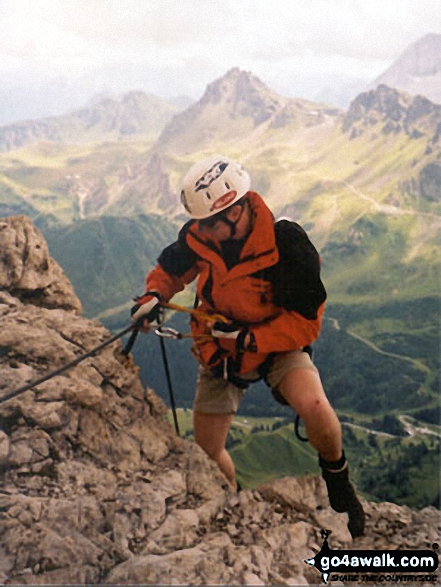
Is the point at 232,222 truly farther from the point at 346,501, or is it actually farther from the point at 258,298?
the point at 346,501

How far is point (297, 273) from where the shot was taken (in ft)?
16.2

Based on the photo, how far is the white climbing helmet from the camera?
5012mm

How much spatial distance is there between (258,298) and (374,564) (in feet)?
9.35

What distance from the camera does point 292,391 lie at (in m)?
5.23

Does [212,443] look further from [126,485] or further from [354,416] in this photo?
[354,416]

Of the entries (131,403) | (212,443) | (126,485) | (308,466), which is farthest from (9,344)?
(308,466)

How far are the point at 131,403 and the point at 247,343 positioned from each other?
1.96m

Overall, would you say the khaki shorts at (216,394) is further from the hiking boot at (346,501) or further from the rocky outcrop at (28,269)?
the rocky outcrop at (28,269)

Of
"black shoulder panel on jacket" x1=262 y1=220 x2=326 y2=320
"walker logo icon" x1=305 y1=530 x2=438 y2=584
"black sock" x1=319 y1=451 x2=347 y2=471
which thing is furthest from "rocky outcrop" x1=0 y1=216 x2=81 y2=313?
"walker logo icon" x1=305 y1=530 x2=438 y2=584

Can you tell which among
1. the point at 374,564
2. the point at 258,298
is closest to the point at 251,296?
the point at 258,298

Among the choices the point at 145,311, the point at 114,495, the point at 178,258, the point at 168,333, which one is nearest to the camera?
the point at 114,495

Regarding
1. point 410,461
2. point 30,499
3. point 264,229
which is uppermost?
point 264,229

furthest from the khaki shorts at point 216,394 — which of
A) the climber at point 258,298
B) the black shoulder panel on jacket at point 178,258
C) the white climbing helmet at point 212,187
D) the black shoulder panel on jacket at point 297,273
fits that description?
the white climbing helmet at point 212,187

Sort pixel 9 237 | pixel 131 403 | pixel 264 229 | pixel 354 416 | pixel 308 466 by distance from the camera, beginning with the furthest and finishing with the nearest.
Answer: pixel 354 416 → pixel 308 466 → pixel 9 237 → pixel 131 403 → pixel 264 229
